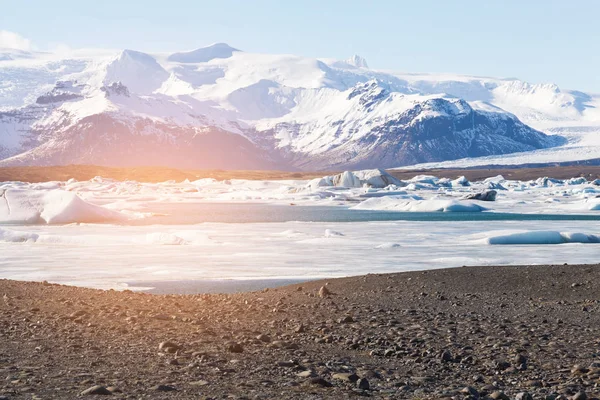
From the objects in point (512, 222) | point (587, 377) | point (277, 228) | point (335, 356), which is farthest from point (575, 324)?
point (512, 222)

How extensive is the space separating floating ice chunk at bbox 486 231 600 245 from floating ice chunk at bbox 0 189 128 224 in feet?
67.6

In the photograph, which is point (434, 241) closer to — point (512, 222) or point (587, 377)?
point (512, 222)

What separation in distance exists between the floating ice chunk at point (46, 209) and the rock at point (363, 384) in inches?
1245

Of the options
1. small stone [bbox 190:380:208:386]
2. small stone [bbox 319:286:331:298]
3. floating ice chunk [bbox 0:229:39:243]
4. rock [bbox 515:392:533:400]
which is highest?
floating ice chunk [bbox 0:229:39:243]

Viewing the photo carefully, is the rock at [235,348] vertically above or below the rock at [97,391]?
below

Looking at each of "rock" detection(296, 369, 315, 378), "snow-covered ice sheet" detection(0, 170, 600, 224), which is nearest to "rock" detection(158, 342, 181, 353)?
"rock" detection(296, 369, 315, 378)

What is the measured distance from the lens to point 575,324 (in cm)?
1106

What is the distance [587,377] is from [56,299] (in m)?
8.14

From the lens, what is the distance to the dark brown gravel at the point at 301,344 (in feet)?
24.7

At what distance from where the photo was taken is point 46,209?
3794 cm

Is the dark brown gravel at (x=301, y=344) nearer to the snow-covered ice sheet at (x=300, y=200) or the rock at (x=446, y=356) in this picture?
the rock at (x=446, y=356)

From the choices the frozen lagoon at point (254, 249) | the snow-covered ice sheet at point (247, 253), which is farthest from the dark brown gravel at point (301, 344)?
the snow-covered ice sheet at point (247, 253)

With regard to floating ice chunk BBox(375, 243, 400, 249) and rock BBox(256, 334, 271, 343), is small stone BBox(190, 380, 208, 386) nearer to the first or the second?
rock BBox(256, 334, 271, 343)

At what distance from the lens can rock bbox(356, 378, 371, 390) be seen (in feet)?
24.8
